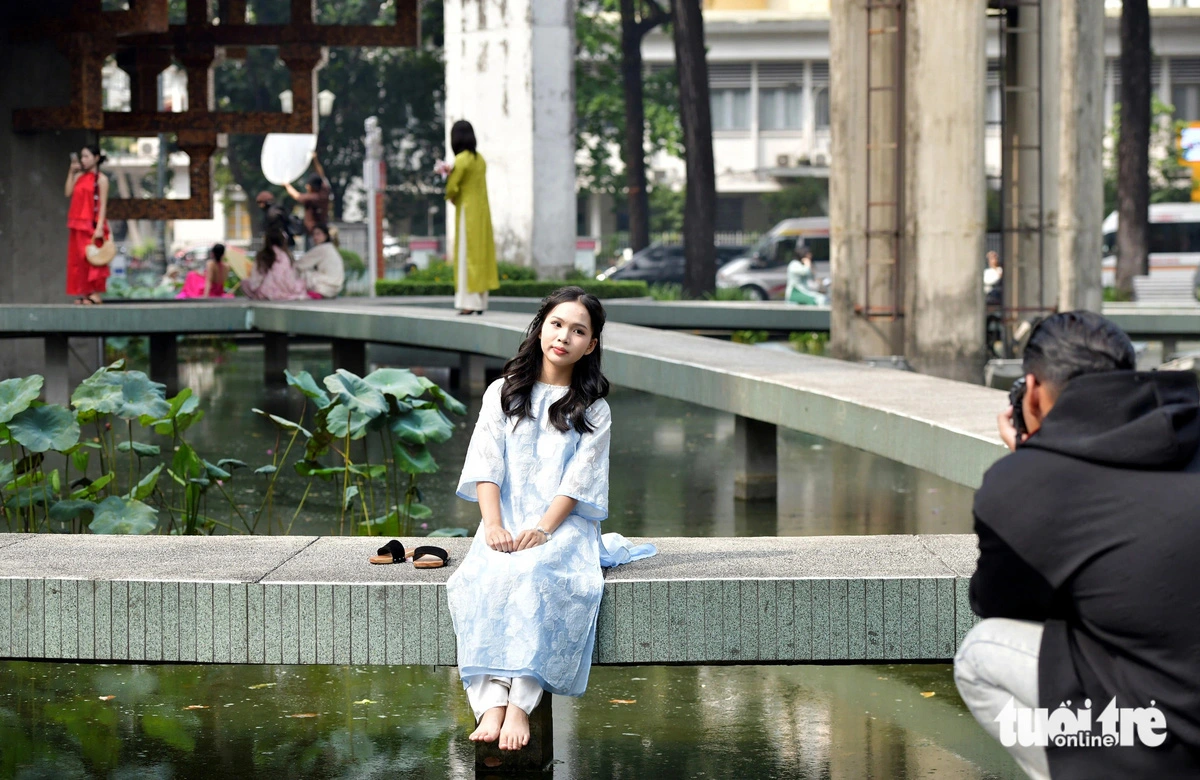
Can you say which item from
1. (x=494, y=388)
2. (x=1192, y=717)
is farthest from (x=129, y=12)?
(x=1192, y=717)

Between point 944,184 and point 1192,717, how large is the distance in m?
9.57

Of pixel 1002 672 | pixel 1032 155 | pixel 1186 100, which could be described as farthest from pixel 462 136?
pixel 1186 100

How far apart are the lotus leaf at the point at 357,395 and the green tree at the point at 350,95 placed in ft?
112

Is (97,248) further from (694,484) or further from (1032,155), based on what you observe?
(1032,155)

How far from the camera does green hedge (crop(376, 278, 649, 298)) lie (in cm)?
2078

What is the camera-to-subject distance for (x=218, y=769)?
4746mm

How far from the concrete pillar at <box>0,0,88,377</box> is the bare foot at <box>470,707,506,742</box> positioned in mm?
12212

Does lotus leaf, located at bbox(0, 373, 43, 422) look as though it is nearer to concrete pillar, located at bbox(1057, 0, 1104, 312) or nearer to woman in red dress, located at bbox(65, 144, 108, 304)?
woman in red dress, located at bbox(65, 144, 108, 304)

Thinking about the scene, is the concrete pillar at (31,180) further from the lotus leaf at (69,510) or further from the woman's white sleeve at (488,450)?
the woman's white sleeve at (488,450)

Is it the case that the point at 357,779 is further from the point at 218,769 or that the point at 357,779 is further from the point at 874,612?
the point at 874,612

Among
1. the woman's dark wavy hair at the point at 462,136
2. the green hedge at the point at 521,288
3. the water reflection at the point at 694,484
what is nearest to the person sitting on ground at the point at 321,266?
the green hedge at the point at 521,288

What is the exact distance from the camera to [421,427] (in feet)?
23.5

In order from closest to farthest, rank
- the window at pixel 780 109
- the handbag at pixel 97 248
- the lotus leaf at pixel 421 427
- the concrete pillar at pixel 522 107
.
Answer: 1. the lotus leaf at pixel 421 427
2. the handbag at pixel 97 248
3. the concrete pillar at pixel 522 107
4. the window at pixel 780 109

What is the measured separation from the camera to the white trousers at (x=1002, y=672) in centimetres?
290
